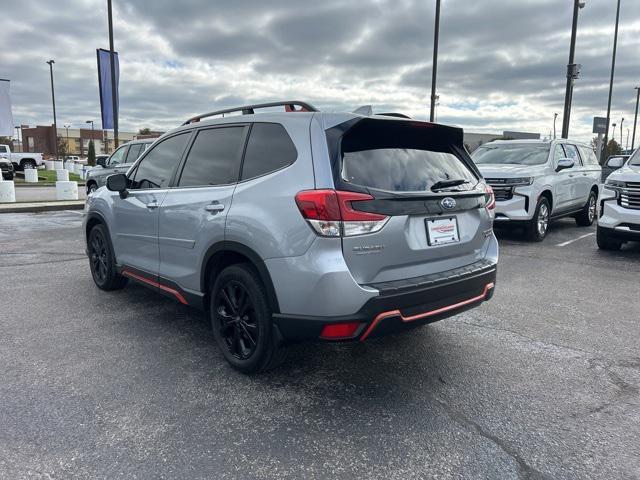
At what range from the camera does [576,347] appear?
13.3ft

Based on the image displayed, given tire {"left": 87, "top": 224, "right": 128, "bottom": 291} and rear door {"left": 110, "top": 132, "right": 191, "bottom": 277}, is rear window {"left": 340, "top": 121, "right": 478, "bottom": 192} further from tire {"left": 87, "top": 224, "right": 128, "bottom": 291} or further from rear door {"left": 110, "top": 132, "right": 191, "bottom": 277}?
tire {"left": 87, "top": 224, "right": 128, "bottom": 291}

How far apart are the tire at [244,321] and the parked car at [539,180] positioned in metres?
6.68

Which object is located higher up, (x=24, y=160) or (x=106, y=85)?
(x=106, y=85)

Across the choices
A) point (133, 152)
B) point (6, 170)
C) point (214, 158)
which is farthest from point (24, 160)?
point (214, 158)

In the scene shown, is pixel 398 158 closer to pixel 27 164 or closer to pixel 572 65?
pixel 572 65

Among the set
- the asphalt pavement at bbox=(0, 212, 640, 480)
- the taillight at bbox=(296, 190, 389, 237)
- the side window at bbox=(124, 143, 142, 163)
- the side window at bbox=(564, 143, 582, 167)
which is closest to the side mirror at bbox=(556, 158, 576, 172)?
the side window at bbox=(564, 143, 582, 167)

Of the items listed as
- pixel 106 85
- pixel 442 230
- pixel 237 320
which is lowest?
pixel 237 320

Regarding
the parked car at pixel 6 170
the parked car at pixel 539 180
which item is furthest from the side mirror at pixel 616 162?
the parked car at pixel 6 170

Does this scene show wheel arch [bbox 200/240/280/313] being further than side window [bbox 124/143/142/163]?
No

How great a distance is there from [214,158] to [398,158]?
1.43 meters

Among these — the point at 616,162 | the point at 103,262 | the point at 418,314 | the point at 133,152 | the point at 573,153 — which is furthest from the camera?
the point at 133,152

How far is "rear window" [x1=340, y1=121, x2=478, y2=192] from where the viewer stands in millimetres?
3008

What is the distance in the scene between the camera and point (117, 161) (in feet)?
46.9

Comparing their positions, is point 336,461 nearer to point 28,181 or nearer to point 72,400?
point 72,400
